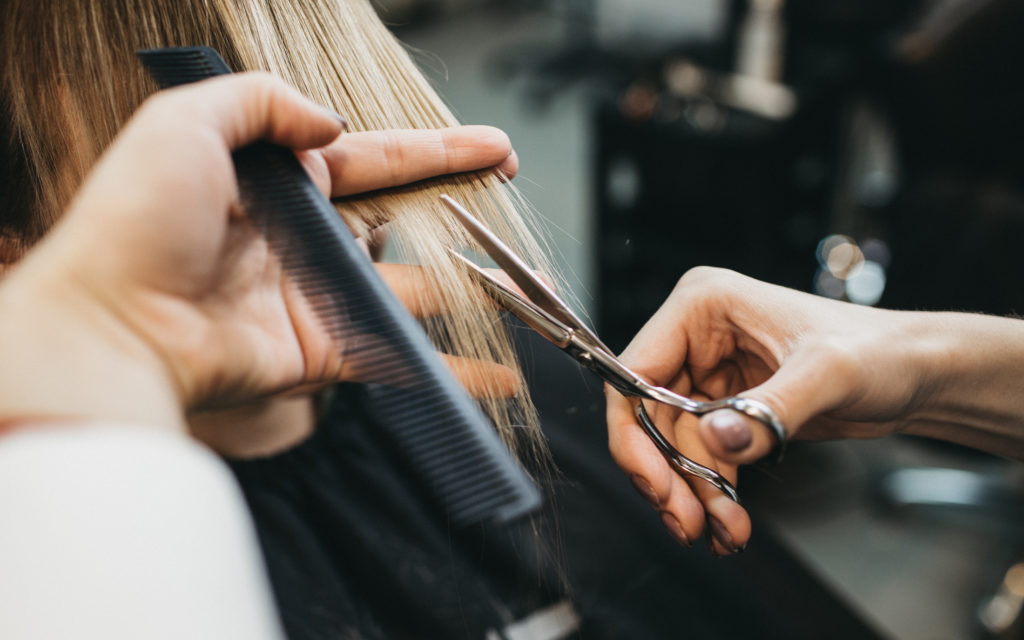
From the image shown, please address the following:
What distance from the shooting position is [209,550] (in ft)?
1.10

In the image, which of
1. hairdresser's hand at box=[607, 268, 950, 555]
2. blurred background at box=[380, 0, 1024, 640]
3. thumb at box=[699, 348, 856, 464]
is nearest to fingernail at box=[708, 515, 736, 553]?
hairdresser's hand at box=[607, 268, 950, 555]

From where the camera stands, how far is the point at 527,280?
570 millimetres

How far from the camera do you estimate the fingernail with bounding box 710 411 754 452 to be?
0.46 m

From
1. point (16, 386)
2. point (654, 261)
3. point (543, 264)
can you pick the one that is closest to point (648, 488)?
point (543, 264)

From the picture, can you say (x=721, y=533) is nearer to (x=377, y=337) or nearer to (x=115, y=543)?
(x=377, y=337)

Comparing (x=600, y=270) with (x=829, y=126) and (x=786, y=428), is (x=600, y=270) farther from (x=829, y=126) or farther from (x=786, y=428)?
(x=786, y=428)

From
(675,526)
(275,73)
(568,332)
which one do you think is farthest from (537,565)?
(275,73)

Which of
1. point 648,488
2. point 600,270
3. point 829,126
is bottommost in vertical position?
point 600,270

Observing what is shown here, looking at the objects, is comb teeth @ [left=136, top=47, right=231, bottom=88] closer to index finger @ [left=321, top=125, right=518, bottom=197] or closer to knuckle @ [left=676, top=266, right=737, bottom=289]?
index finger @ [left=321, top=125, right=518, bottom=197]

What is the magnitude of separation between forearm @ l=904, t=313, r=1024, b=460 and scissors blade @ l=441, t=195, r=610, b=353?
13.0 inches

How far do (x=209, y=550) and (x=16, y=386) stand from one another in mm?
144

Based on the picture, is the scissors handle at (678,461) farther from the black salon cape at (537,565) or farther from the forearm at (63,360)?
the forearm at (63,360)

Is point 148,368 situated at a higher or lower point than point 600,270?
higher

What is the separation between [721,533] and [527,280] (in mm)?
306
